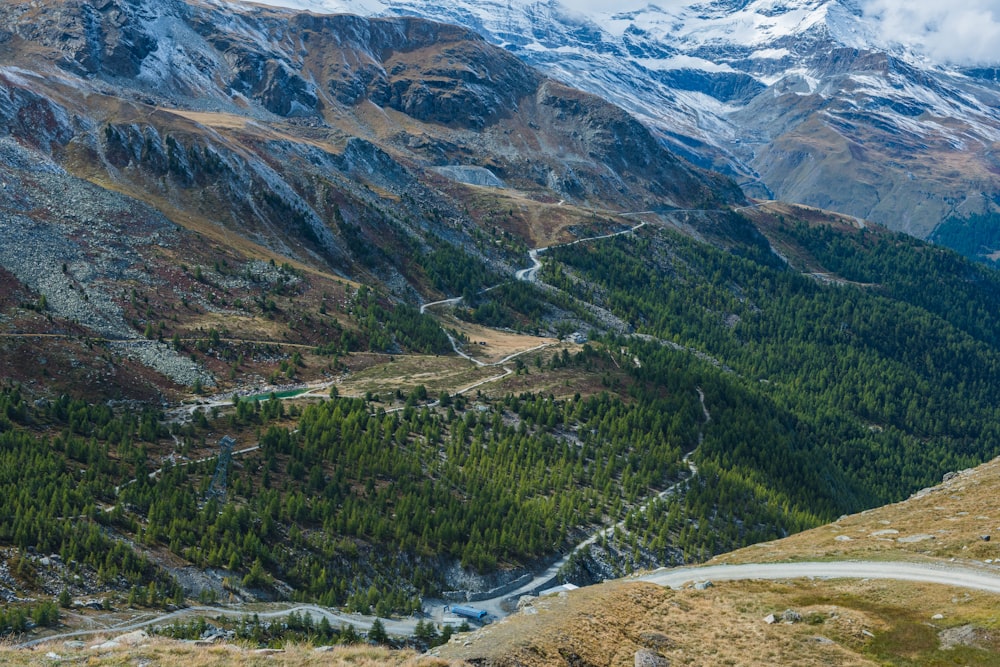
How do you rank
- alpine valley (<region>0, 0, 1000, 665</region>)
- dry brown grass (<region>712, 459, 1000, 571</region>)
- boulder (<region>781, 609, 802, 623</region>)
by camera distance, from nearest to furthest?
boulder (<region>781, 609, 802, 623</region>), dry brown grass (<region>712, 459, 1000, 571</region>), alpine valley (<region>0, 0, 1000, 665</region>)

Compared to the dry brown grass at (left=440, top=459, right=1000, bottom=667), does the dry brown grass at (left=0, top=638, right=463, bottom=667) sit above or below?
below

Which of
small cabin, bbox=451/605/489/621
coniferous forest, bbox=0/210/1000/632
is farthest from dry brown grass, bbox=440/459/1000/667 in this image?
coniferous forest, bbox=0/210/1000/632

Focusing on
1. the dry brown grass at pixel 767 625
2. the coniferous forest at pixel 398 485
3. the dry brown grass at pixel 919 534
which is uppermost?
the dry brown grass at pixel 767 625

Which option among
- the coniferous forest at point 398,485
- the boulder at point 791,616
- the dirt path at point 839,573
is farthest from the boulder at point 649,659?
the coniferous forest at point 398,485

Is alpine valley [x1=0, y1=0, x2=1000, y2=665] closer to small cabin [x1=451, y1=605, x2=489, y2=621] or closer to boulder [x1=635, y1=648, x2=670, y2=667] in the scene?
boulder [x1=635, y1=648, x2=670, y2=667]

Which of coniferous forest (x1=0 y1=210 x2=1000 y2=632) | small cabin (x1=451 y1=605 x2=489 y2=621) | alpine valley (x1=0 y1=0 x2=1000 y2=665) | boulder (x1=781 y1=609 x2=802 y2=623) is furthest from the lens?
small cabin (x1=451 y1=605 x2=489 y2=621)

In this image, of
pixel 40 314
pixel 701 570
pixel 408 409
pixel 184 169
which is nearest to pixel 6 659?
pixel 701 570

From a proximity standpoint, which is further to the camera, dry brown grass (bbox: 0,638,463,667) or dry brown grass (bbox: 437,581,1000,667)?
dry brown grass (bbox: 437,581,1000,667)

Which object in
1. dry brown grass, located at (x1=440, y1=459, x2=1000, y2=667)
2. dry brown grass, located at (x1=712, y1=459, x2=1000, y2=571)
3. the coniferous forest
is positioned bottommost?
the coniferous forest

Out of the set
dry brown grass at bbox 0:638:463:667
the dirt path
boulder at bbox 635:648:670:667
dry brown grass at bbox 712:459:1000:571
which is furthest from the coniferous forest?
boulder at bbox 635:648:670:667

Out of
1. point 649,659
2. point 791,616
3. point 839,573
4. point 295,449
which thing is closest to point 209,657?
point 649,659

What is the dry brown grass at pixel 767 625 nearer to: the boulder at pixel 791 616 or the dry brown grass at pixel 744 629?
the dry brown grass at pixel 744 629
